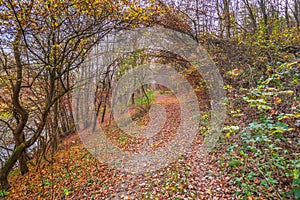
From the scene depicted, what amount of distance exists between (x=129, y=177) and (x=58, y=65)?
3.29 metres

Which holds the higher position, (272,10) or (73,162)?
(272,10)

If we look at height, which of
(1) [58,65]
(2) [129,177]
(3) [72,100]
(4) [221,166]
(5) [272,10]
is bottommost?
(2) [129,177]

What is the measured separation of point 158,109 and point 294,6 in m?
9.09

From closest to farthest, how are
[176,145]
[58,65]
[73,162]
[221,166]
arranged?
[221,166] → [58,65] → [176,145] → [73,162]

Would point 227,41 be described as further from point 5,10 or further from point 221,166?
point 5,10

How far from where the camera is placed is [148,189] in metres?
3.76

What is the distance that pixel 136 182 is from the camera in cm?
416

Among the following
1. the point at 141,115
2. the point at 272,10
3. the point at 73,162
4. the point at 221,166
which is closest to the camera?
the point at 221,166

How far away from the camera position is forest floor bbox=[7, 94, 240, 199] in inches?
130

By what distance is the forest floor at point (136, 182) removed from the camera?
130 inches

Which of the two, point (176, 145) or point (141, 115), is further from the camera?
point (141, 115)

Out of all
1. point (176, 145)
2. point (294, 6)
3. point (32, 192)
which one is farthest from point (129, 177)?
point (294, 6)

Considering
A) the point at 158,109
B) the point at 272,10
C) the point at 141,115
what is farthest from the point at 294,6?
the point at 141,115

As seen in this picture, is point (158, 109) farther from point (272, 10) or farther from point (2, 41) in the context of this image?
point (2, 41)
